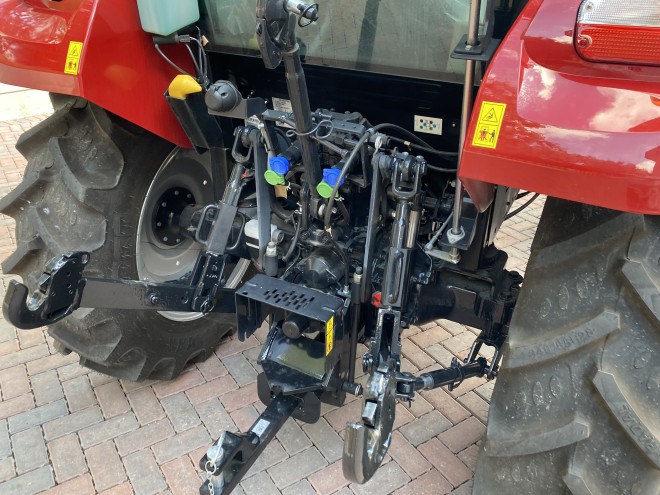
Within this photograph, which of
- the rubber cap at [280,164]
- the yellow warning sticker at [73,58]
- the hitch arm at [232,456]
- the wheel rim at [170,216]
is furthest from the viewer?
the wheel rim at [170,216]

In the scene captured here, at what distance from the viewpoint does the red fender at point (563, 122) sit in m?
1.15

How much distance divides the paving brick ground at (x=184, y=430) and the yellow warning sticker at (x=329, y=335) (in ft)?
2.37

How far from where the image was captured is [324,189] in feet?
6.58

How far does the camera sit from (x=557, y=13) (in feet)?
4.23

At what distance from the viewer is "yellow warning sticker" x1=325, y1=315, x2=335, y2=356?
1931 millimetres

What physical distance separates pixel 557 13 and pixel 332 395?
148 cm

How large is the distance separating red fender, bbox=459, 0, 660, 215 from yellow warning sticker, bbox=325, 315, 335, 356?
77 cm

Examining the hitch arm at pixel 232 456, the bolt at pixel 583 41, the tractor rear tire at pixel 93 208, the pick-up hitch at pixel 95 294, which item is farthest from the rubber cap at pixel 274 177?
the bolt at pixel 583 41

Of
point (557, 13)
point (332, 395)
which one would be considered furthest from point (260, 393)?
point (557, 13)

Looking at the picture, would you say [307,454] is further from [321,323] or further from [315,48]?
[315,48]

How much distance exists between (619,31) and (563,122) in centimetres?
21

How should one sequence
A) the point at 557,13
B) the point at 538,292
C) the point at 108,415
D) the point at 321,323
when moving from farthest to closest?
the point at 108,415 < the point at 321,323 < the point at 538,292 < the point at 557,13

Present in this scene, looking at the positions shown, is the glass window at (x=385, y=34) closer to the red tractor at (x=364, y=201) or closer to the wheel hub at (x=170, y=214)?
the red tractor at (x=364, y=201)

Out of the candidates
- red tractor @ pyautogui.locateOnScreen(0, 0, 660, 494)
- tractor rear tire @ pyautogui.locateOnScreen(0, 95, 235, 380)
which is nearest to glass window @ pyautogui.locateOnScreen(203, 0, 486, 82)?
red tractor @ pyautogui.locateOnScreen(0, 0, 660, 494)
